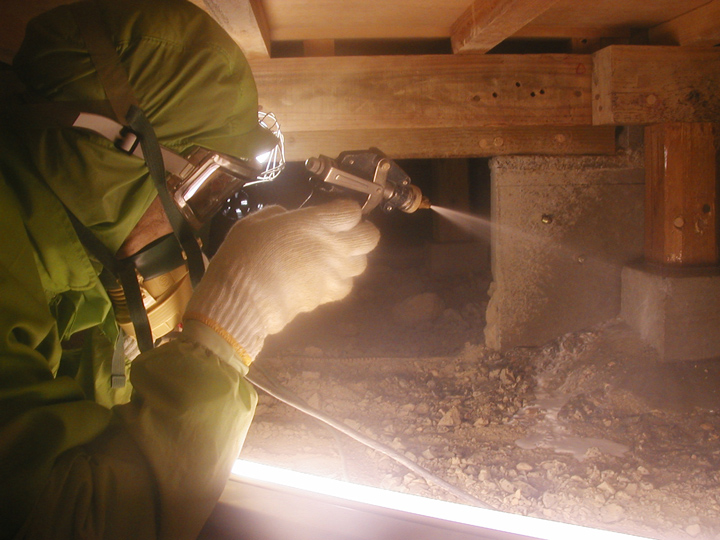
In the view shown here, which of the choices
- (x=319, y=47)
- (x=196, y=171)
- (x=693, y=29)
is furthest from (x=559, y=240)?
(x=196, y=171)

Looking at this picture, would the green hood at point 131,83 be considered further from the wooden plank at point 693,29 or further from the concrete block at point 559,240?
the wooden plank at point 693,29

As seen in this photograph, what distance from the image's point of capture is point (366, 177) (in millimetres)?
1496

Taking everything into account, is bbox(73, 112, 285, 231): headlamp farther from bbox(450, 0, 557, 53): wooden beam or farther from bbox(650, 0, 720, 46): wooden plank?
bbox(650, 0, 720, 46): wooden plank

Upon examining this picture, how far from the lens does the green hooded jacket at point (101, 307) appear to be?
720 millimetres

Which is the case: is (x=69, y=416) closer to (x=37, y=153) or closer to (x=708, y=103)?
(x=37, y=153)

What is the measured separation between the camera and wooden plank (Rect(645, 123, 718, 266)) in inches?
92.0

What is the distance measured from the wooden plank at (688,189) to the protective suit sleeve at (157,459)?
2.31 metres

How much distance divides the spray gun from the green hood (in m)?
0.36

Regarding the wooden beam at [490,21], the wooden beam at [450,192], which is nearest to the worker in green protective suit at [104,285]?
the wooden beam at [490,21]

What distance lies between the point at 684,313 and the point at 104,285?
97.9 inches

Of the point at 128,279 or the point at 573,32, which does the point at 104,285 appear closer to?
the point at 128,279

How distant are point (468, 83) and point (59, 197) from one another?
6.16ft

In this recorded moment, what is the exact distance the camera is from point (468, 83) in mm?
2297

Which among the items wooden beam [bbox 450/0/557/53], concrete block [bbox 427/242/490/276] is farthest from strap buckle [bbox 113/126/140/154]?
concrete block [bbox 427/242/490/276]
